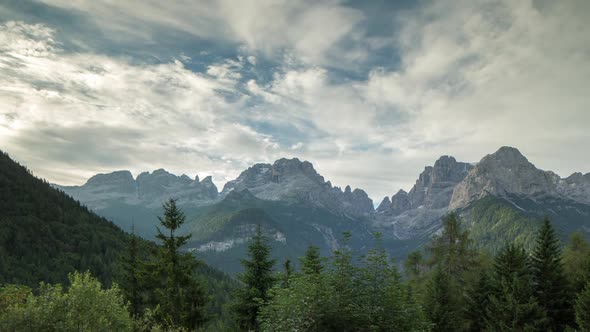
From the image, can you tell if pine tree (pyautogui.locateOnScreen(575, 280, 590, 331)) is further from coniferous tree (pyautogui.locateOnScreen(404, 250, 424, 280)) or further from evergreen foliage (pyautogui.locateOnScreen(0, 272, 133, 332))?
evergreen foliage (pyautogui.locateOnScreen(0, 272, 133, 332))

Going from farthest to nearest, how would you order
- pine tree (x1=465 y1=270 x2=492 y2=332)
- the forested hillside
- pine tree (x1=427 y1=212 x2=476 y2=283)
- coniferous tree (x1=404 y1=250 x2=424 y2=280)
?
the forested hillside
coniferous tree (x1=404 y1=250 x2=424 y2=280)
pine tree (x1=427 y1=212 x2=476 y2=283)
pine tree (x1=465 y1=270 x2=492 y2=332)

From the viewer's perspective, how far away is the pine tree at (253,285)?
33719mm

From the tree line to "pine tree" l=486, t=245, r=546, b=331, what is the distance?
0.12 m

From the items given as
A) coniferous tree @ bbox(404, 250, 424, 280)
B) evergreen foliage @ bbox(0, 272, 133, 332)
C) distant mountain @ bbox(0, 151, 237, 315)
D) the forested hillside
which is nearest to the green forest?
evergreen foliage @ bbox(0, 272, 133, 332)

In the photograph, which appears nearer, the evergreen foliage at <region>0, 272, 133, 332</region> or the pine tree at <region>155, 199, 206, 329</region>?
the evergreen foliage at <region>0, 272, 133, 332</region>

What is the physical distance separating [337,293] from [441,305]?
28.7 m

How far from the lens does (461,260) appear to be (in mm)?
49250

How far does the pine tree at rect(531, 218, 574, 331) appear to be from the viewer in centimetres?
3822

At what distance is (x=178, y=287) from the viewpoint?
32625 millimetres

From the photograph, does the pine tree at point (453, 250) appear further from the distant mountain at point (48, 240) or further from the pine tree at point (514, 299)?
the distant mountain at point (48, 240)

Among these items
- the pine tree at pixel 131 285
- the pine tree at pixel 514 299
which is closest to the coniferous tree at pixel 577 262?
the pine tree at pixel 514 299

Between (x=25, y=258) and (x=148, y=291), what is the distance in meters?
145

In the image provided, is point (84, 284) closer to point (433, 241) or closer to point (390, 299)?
point (390, 299)

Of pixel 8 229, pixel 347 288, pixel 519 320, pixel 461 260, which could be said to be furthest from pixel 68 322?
pixel 8 229
